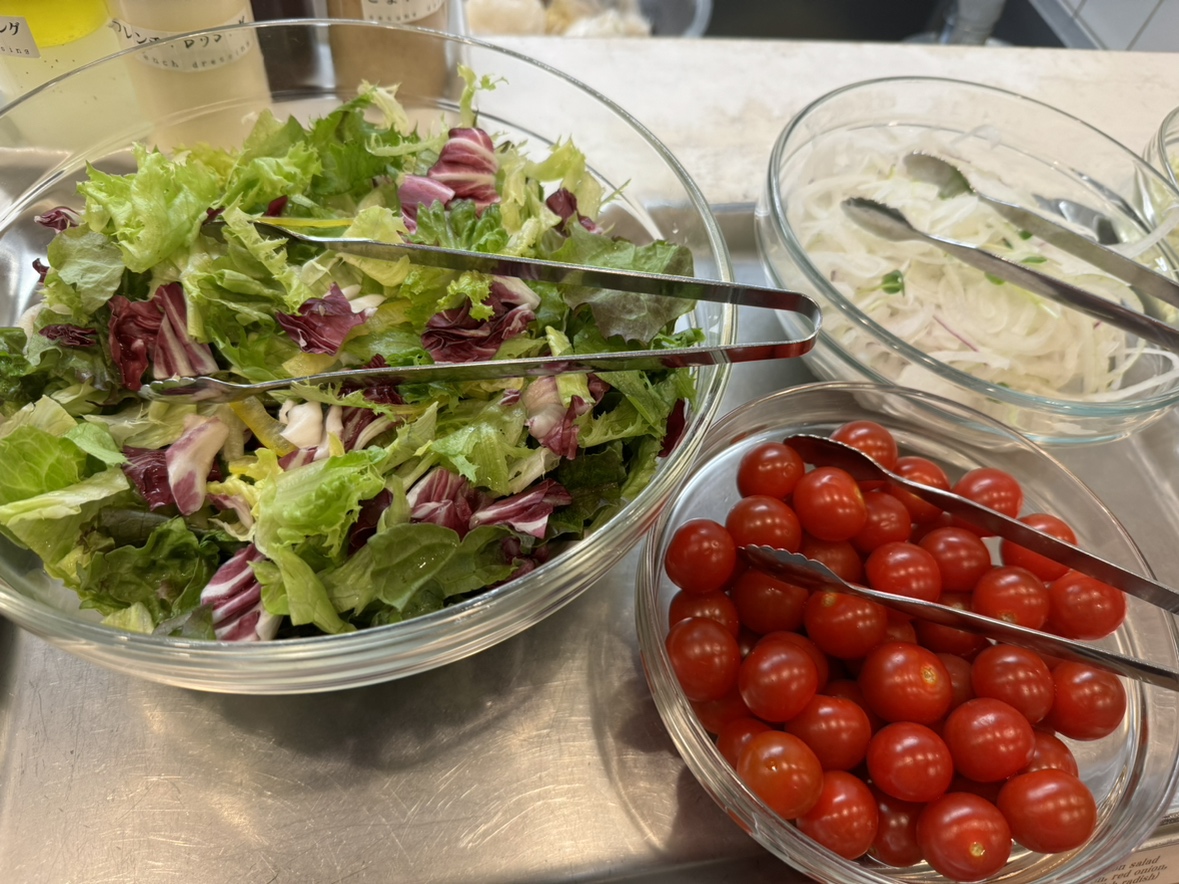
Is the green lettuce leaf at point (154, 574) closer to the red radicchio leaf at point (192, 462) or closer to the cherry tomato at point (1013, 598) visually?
the red radicchio leaf at point (192, 462)

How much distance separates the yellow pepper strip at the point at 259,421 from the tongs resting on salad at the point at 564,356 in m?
0.01

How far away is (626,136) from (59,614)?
0.85 meters

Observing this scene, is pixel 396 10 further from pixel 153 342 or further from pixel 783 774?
pixel 783 774

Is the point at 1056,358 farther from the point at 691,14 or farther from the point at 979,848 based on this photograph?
the point at 691,14

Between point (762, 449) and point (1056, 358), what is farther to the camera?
point (1056, 358)

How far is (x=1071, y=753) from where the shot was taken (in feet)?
2.82

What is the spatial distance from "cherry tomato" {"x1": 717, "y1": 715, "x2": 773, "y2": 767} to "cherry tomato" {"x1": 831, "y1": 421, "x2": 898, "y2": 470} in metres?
0.35

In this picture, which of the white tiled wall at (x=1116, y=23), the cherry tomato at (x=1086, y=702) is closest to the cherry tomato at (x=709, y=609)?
the cherry tomato at (x=1086, y=702)

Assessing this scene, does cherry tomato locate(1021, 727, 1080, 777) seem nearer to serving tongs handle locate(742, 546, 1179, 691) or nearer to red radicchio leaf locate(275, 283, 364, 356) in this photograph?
serving tongs handle locate(742, 546, 1179, 691)

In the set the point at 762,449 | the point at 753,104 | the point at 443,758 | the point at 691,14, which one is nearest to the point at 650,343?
the point at 762,449

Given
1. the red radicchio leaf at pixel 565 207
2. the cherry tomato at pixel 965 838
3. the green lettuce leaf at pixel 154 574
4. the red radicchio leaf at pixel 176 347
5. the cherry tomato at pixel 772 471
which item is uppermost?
the red radicchio leaf at pixel 565 207

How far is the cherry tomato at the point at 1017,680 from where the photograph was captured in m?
0.81

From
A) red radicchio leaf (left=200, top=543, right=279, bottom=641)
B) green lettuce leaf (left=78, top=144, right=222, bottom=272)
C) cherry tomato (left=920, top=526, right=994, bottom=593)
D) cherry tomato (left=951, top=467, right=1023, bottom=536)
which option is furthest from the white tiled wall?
red radicchio leaf (left=200, top=543, right=279, bottom=641)

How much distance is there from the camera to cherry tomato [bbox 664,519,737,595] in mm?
859
